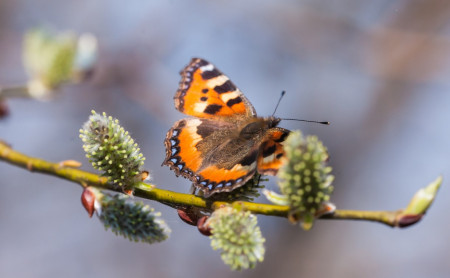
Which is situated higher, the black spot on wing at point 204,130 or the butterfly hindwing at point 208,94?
the butterfly hindwing at point 208,94

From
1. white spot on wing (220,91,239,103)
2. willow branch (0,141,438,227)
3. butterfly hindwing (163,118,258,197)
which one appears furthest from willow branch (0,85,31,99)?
white spot on wing (220,91,239,103)

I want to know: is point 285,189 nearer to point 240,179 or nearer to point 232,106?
point 240,179

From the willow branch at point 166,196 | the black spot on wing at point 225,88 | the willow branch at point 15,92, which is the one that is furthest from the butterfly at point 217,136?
the willow branch at point 15,92

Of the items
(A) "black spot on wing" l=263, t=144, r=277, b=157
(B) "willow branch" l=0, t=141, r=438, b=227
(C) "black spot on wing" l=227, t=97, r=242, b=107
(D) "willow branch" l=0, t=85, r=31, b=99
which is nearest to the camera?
(B) "willow branch" l=0, t=141, r=438, b=227

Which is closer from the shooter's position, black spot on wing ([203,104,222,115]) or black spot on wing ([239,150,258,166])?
black spot on wing ([239,150,258,166])

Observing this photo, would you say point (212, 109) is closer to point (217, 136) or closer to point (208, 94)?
point (208, 94)

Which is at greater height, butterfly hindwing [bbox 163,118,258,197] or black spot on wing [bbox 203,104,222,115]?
black spot on wing [bbox 203,104,222,115]

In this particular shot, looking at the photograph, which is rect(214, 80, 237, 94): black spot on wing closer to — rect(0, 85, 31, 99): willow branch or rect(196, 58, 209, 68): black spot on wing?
rect(196, 58, 209, 68): black spot on wing

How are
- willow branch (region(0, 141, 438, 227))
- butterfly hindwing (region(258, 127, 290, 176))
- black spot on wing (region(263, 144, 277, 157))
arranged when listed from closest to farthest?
willow branch (region(0, 141, 438, 227))
butterfly hindwing (region(258, 127, 290, 176))
black spot on wing (region(263, 144, 277, 157))

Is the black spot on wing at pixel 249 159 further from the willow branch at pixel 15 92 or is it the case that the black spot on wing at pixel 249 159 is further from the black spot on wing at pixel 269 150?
the willow branch at pixel 15 92
